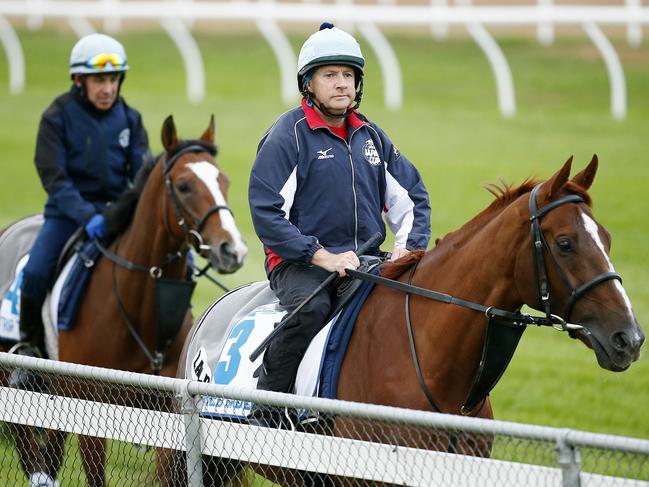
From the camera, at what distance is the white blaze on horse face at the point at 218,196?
7.08m

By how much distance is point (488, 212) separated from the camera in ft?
16.4

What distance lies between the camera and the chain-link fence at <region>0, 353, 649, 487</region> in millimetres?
3709

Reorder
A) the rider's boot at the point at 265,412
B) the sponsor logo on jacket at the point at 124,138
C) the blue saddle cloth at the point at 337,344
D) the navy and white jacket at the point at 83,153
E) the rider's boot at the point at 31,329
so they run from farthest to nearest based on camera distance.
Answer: the sponsor logo on jacket at the point at 124,138 → the navy and white jacket at the point at 83,153 → the rider's boot at the point at 31,329 → the rider's boot at the point at 265,412 → the blue saddle cloth at the point at 337,344

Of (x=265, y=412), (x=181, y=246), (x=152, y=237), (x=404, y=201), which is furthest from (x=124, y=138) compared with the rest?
(x=265, y=412)

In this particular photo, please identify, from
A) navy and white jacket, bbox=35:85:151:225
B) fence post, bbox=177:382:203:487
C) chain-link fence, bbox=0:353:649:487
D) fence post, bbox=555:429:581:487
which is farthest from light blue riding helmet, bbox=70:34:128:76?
fence post, bbox=555:429:581:487

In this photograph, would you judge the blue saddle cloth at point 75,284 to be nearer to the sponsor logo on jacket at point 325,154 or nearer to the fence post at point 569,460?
the sponsor logo on jacket at point 325,154

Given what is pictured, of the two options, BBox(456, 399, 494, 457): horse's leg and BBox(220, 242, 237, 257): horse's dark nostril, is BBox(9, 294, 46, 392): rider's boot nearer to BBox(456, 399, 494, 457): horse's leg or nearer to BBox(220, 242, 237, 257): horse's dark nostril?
BBox(220, 242, 237, 257): horse's dark nostril

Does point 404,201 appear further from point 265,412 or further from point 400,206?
point 265,412

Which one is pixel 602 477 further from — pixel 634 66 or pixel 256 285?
pixel 634 66

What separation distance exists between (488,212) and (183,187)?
2.84 m

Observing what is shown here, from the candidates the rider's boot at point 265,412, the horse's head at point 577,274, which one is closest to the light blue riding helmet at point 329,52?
the horse's head at point 577,274

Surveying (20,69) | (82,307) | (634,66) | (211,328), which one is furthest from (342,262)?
(20,69)

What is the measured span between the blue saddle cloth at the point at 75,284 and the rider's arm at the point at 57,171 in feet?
0.73

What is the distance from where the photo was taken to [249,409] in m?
5.27
